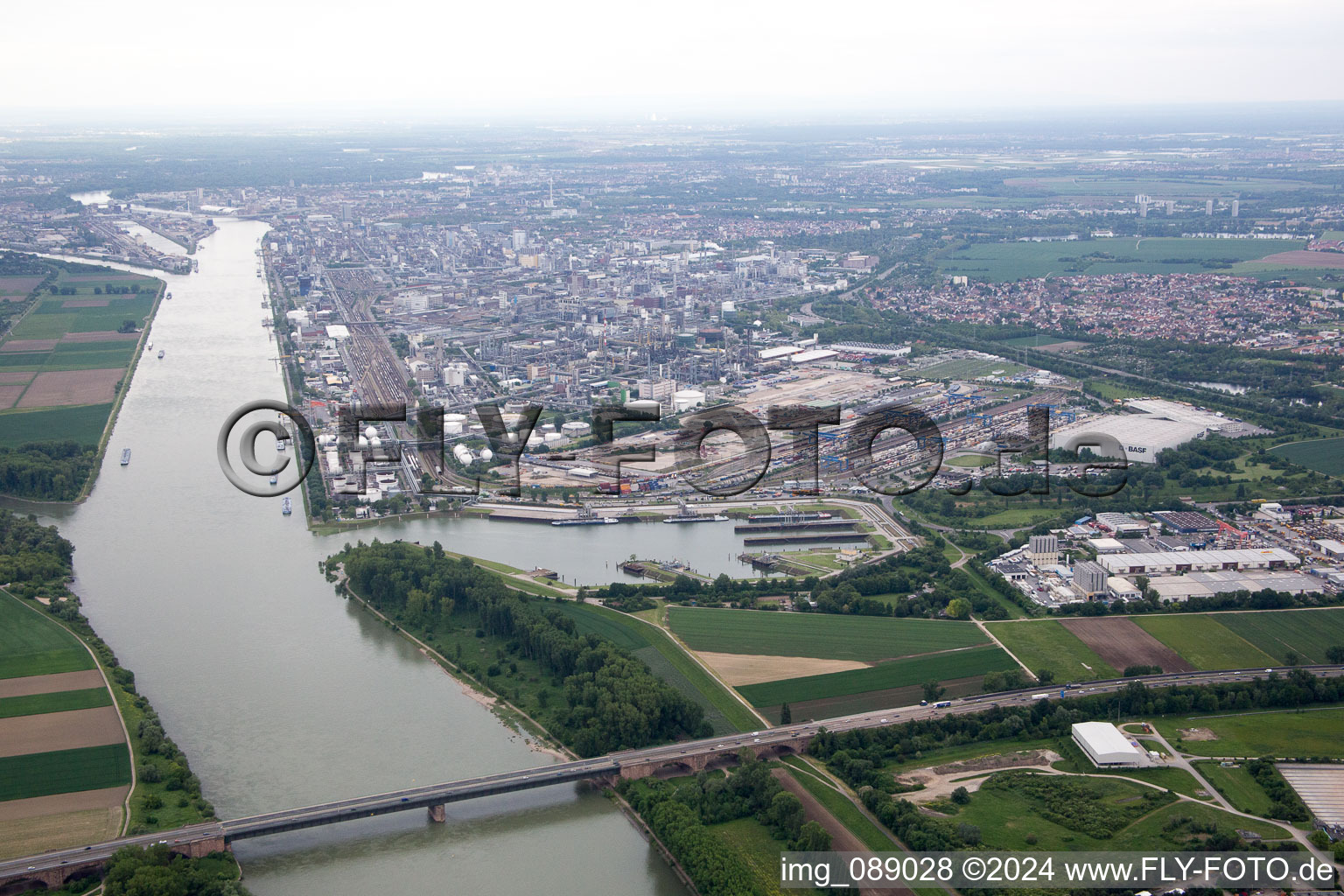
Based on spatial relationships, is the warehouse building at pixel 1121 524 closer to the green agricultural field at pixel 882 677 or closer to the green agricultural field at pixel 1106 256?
the green agricultural field at pixel 882 677

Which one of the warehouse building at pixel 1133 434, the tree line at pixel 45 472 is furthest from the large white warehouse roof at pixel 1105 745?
the tree line at pixel 45 472

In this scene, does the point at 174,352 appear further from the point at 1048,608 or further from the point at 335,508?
the point at 1048,608

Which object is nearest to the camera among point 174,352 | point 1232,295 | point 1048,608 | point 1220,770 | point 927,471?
point 1220,770

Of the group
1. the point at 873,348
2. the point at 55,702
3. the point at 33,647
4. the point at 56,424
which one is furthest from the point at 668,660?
the point at 873,348

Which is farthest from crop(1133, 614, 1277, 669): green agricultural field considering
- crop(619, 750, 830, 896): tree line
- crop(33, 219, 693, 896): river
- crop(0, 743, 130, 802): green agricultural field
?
crop(0, 743, 130, 802): green agricultural field

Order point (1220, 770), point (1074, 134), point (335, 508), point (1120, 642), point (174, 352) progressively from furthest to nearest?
1. point (1074, 134)
2. point (174, 352)
3. point (335, 508)
4. point (1120, 642)
5. point (1220, 770)

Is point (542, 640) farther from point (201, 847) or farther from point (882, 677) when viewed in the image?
point (201, 847)

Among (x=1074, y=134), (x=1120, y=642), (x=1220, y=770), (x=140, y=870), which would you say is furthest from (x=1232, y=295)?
(x=1074, y=134)

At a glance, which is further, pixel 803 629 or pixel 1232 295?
pixel 1232 295
